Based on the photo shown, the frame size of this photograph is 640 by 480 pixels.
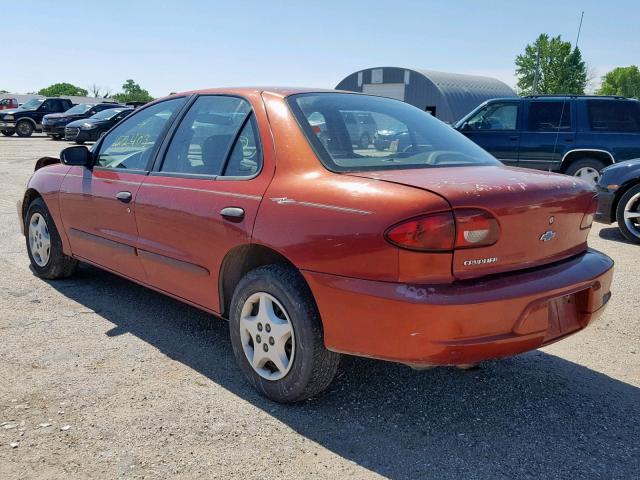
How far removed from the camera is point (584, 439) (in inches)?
110

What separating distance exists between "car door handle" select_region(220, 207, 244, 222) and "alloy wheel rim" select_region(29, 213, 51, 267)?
2528 millimetres

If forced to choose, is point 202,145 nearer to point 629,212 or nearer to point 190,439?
point 190,439

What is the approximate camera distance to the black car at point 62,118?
83.8 feet

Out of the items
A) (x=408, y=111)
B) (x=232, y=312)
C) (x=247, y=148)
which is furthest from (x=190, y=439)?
(x=408, y=111)

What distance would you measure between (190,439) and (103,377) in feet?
2.91

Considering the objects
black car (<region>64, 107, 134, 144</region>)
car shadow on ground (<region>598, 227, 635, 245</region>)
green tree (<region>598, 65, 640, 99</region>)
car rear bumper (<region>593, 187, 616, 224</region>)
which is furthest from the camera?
green tree (<region>598, 65, 640, 99</region>)

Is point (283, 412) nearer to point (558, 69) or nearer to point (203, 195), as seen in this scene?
point (203, 195)

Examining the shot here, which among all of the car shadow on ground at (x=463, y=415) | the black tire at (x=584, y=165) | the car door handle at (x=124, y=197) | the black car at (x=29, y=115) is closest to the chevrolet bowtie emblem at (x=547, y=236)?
the car shadow on ground at (x=463, y=415)

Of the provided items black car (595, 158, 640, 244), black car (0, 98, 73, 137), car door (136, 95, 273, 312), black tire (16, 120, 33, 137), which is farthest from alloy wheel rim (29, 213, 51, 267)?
black tire (16, 120, 33, 137)

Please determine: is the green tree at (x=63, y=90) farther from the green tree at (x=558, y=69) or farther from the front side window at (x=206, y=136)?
the front side window at (x=206, y=136)

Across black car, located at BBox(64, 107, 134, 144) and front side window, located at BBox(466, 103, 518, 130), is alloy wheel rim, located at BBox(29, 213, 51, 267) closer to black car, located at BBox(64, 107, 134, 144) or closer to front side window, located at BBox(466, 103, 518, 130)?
front side window, located at BBox(466, 103, 518, 130)

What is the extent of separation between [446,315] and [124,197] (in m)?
2.42

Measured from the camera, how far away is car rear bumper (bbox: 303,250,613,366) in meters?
2.48

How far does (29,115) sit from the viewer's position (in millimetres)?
28203
